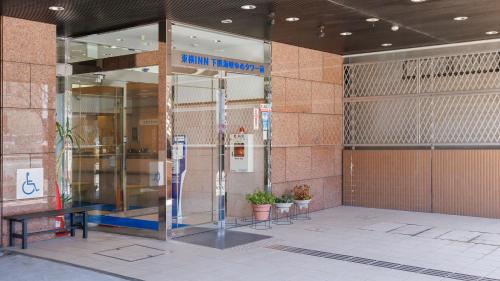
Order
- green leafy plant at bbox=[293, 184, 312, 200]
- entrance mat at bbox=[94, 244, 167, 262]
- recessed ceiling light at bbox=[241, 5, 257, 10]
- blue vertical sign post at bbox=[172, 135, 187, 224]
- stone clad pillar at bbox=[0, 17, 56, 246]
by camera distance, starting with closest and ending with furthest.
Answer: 1. entrance mat at bbox=[94, 244, 167, 262]
2. recessed ceiling light at bbox=[241, 5, 257, 10]
3. stone clad pillar at bbox=[0, 17, 56, 246]
4. blue vertical sign post at bbox=[172, 135, 187, 224]
5. green leafy plant at bbox=[293, 184, 312, 200]

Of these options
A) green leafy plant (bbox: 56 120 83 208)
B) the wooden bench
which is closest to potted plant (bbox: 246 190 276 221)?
the wooden bench

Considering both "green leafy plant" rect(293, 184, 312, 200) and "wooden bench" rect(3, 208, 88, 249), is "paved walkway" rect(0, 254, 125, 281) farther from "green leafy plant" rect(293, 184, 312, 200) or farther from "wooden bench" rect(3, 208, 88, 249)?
"green leafy plant" rect(293, 184, 312, 200)

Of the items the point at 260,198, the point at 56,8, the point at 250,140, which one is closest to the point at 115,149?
the point at 250,140

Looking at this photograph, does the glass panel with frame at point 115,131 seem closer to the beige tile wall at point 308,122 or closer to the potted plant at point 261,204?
the potted plant at point 261,204

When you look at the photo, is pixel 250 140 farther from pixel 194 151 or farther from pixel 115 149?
pixel 115 149

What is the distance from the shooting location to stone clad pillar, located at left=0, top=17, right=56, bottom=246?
23.2ft

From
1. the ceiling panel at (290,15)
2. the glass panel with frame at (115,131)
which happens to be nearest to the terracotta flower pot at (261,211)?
the glass panel with frame at (115,131)

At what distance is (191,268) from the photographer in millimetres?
5906

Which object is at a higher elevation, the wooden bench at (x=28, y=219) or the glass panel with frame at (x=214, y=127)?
the glass panel with frame at (x=214, y=127)

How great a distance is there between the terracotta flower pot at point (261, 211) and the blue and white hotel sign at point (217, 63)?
220cm

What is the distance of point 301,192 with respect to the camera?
368 inches

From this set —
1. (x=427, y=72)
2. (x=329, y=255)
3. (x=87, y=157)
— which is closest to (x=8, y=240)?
(x=87, y=157)

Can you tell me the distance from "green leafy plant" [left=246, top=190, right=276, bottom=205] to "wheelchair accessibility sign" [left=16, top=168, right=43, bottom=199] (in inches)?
125

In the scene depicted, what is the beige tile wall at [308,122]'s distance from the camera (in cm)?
940
